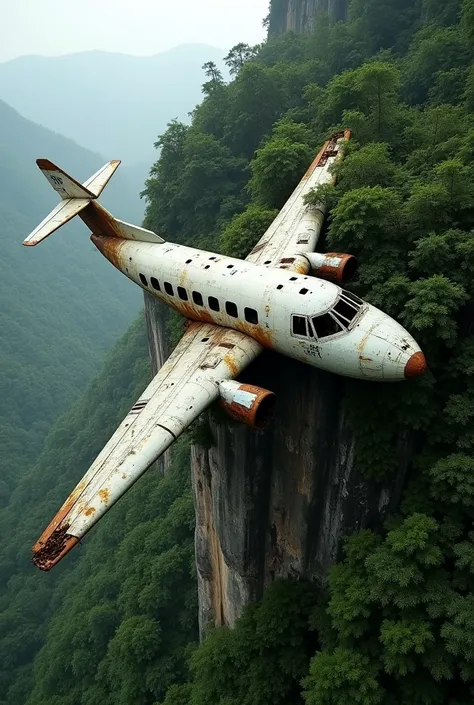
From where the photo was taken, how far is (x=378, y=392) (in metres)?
16.0

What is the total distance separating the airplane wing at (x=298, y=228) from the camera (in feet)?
64.8

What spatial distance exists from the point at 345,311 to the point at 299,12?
3150 inches

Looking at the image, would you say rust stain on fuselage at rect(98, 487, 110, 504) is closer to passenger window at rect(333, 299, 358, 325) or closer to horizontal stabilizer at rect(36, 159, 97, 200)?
passenger window at rect(333, 299, 358, 325)

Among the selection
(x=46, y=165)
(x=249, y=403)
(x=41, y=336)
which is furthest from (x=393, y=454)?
(x=41, y=336)

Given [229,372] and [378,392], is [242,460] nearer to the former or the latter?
[229,372]

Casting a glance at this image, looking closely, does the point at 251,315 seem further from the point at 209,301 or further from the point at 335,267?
the point at 335,267

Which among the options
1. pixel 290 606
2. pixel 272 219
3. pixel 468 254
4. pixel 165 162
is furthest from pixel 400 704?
pixel 165 162

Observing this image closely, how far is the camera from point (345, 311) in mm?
15734

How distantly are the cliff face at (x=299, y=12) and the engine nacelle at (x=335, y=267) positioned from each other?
6025 cm

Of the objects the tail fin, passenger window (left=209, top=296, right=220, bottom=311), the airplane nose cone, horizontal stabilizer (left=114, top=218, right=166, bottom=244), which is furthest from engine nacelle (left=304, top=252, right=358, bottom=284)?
the tail fin

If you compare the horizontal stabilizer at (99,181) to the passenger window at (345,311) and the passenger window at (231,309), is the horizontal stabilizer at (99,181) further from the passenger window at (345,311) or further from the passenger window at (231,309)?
the passenger window at (345,311)

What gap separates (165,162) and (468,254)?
38462 mm

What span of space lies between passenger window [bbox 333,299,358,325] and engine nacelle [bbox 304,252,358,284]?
86.5 inches

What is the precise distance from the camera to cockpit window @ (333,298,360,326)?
613 inches
